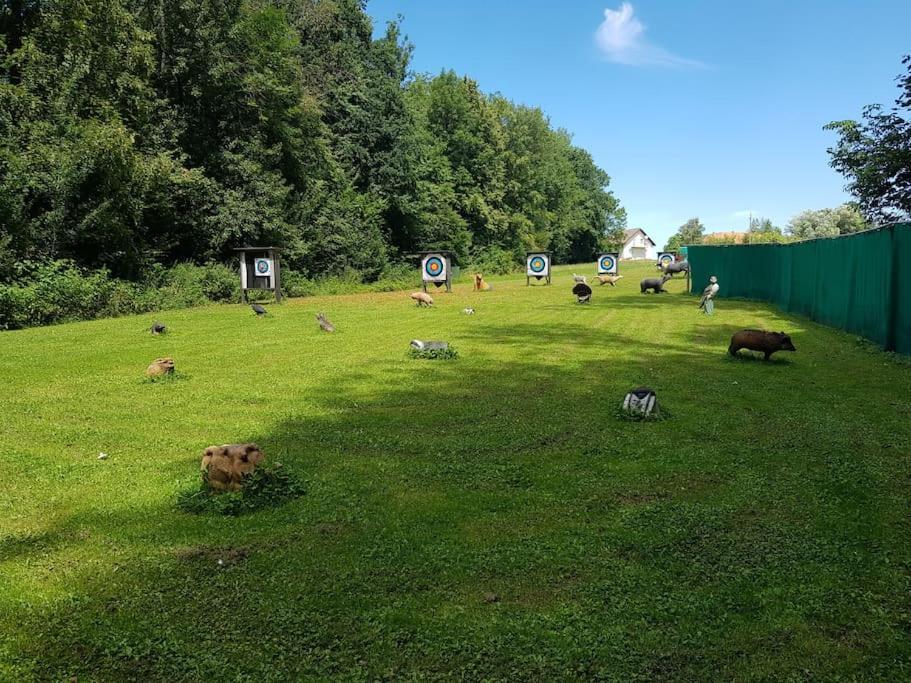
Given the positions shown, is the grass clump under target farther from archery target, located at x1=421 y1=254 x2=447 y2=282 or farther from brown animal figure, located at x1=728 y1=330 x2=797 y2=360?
archery target, located at x1=421 y1=254 x2=447 y2=282

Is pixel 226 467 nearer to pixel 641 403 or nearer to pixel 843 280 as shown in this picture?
pixel 641 403

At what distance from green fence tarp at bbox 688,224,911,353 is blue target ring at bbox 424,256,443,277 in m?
12.6

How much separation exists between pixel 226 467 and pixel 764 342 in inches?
333

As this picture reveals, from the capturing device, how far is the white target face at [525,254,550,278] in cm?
3581

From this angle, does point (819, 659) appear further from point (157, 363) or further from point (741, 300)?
point (741, 300)

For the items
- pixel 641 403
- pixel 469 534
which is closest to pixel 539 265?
pixel 641 403

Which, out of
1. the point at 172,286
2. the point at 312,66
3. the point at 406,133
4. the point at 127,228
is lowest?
the point at 172,286

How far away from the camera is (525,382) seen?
8.88m

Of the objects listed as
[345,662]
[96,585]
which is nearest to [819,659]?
[345,662]

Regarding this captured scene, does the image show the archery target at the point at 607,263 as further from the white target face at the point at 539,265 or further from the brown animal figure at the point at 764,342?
the brown animal figure at the point at 764,342

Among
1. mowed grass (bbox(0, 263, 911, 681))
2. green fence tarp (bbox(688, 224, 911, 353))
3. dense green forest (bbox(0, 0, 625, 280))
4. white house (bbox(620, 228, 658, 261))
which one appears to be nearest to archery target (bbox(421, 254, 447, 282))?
dense green forest (bbox(0, 0, 625, 280))

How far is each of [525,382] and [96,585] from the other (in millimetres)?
6190

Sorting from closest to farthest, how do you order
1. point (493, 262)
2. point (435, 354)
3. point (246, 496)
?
point (246, 496)
point (435, 354)
point (493, 262)

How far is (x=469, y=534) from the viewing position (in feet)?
13.2
